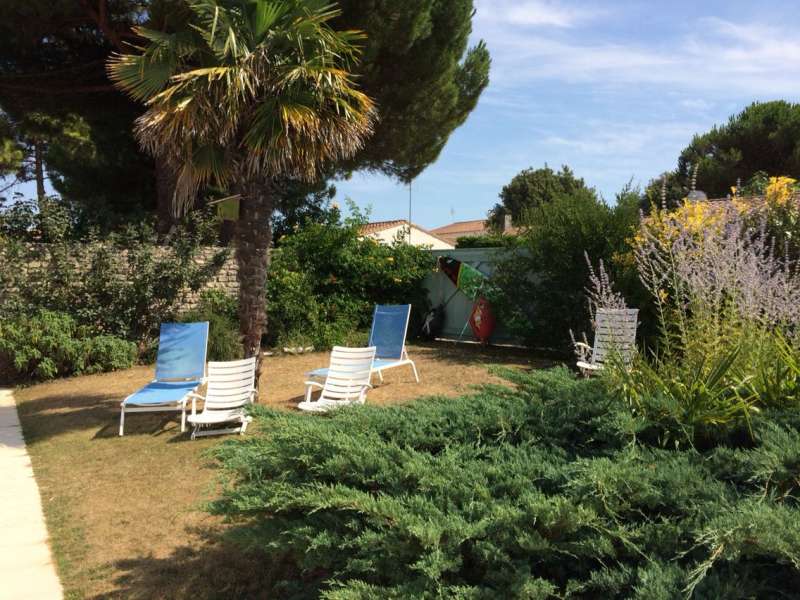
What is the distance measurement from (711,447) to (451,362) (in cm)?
816

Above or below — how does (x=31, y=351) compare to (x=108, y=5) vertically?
below

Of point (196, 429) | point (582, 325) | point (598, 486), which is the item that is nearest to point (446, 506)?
point (598, 486)

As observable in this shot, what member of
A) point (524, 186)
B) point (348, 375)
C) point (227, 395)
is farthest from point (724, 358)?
point (524, 186)

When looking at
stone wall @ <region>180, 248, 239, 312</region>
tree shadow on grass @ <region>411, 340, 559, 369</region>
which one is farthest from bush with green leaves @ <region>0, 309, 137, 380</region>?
tree shadow on grass @ <region>411, 340, 559, 369</region>

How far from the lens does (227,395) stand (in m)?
7.04

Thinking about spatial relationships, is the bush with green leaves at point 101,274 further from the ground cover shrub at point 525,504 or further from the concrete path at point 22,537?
the ground cover shrub at point 525,504

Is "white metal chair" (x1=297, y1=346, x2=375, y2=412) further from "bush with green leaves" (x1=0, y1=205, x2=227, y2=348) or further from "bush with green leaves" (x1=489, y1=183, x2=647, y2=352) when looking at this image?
"bush with green leaves" (x1=0, y1=205, x2=227, y2=348)

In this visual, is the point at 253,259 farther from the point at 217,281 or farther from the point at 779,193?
the point at 779,193

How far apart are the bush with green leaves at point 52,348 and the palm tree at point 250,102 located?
13.7 feet

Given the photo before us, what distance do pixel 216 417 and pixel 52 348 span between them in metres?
5.17

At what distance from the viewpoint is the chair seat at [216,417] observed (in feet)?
21.7

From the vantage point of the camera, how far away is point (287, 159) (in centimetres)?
752

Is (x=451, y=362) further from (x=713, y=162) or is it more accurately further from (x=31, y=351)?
(x=713, y=162)

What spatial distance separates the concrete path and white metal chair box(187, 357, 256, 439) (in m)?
1.67
